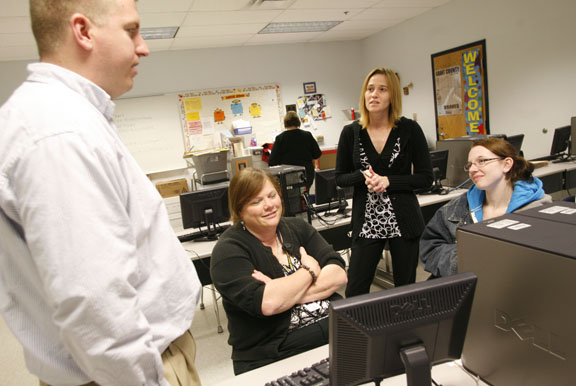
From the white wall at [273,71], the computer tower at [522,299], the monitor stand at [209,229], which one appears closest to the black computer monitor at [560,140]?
the monitor stand at [209,229]

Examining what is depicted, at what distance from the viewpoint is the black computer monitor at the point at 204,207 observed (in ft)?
8.51

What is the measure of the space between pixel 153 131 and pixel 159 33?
5.00 feet

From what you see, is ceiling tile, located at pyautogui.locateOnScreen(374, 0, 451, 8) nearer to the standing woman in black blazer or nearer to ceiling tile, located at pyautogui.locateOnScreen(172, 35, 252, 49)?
ceiling tile, located at pyautogui.locateOnScreen(172, 35, 252, 49)

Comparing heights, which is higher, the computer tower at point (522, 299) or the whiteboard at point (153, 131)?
the whiteboard at point (153, 131)

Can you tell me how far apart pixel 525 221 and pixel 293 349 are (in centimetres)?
91

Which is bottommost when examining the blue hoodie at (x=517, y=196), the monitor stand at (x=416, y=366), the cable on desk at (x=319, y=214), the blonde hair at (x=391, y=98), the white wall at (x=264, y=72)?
the cable on desk at (x=319, y=214)

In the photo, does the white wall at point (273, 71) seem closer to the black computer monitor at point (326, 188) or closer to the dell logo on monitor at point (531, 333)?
the black computer monitor at point (326, 188)

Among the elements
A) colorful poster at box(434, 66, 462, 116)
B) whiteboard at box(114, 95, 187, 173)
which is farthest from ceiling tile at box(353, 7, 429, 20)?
whiteboard at box(114, 95, 187, 173)

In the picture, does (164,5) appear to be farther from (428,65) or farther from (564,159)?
(564,159)

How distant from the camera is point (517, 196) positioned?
5.22ft

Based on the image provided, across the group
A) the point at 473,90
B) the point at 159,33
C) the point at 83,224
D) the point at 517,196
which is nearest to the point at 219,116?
the point at 159,33

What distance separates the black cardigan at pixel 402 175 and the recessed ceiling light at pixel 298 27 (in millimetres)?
3626

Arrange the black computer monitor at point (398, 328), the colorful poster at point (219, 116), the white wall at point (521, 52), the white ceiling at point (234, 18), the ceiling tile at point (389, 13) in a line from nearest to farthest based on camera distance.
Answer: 1. the black computer monitor at point (398, 328)
2. the white ceiling at point (234, 18)
3. the white wall at point (521, 52)
4. the ceiling tile at point (389, 13)
5. the colorful poster at point (219, 116)

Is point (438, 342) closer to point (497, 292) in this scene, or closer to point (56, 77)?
point (497, 292)
